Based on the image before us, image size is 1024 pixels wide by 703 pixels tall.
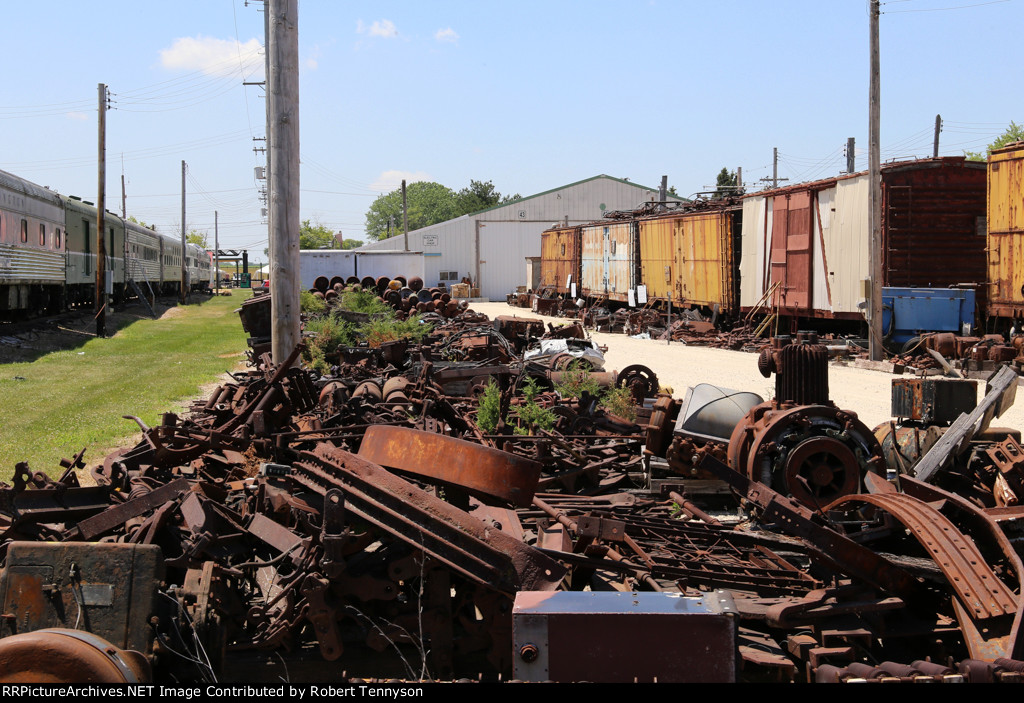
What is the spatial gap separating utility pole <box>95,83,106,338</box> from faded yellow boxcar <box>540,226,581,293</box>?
21.1 m

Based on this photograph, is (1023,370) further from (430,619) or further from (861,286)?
(430,619)

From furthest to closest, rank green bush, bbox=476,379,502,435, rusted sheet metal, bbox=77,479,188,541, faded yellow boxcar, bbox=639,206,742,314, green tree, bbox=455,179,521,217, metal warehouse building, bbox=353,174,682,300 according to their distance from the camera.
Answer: green tree, bbox=455,179,521,217 < metal warehouse building, bbox=353,174,682,300 < faded yellow boxcar, bbox=639,206,742,314 < green bush, bbox=476,379,502,435 < rusted sheet metal, bbox=77,479,188,541

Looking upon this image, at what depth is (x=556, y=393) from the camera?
10711mm

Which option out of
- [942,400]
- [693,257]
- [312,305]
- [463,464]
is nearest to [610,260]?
[693,257]

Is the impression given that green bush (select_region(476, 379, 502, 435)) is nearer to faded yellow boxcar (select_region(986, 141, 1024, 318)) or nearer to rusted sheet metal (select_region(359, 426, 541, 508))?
rusted sheet metal (select_region(359, 426, 541, 508))

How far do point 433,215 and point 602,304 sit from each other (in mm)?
119772

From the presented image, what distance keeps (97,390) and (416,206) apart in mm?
146134

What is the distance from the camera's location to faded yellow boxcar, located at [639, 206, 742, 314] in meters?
25.8

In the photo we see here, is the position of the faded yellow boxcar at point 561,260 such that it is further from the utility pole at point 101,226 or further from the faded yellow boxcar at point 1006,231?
the faded yellow boxcar at point 1006,231

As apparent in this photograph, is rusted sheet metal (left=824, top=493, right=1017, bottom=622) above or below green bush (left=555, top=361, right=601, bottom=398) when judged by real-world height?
below

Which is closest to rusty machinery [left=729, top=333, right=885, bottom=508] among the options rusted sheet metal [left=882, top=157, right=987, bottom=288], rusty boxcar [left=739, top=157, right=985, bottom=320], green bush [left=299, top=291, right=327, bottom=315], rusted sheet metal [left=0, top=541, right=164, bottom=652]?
rusted sheet metal [left=0, top=541, right=164, bottom=652]

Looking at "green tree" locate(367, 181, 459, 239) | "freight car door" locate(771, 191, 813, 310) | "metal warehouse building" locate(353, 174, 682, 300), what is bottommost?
"freight car door" locate(771, 191, 813, 310)

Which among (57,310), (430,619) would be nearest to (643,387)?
(430,619)

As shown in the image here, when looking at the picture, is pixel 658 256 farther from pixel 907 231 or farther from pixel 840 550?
pixel 840 550
